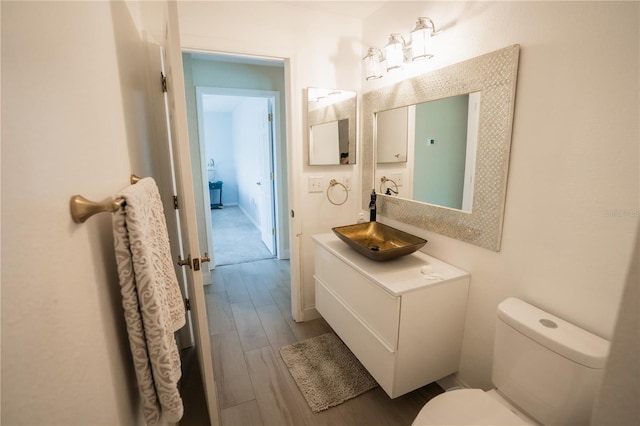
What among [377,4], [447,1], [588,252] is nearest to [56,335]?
[588,252]

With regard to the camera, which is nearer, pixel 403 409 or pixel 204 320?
pixel 204 320

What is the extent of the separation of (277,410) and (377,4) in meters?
2.61

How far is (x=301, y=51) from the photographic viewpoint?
207cm

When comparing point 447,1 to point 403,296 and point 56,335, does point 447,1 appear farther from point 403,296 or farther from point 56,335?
point 56,335

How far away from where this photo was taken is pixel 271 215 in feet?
13.3

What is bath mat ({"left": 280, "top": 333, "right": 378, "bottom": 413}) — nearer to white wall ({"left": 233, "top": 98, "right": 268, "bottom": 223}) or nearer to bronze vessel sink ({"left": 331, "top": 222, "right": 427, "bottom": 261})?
bronze vessel sink ({"left": 331, "top": 222, "right": 427, "bottom": 261})

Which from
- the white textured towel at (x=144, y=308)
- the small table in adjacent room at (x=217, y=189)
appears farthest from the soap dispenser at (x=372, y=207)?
the small table in adjacent room at (x=217, y=189)

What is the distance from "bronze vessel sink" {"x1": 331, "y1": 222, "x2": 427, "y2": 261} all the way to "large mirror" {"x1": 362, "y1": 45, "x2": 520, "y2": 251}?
11cm

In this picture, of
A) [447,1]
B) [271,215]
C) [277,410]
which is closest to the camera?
[447,1]

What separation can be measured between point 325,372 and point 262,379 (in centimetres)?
41

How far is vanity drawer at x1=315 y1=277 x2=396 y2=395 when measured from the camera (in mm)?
1503

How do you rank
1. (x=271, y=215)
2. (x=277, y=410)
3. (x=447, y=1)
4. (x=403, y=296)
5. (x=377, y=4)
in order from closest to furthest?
(x=403, y=296)
(x=447, y=1)
(x=277, y=410)
(x=377, y=4)
(x=271, y=215)

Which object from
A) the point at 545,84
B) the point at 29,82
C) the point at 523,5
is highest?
the point at 523,5

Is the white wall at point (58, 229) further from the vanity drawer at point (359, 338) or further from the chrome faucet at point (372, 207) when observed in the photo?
the chrome faucet at point (372, 207)
